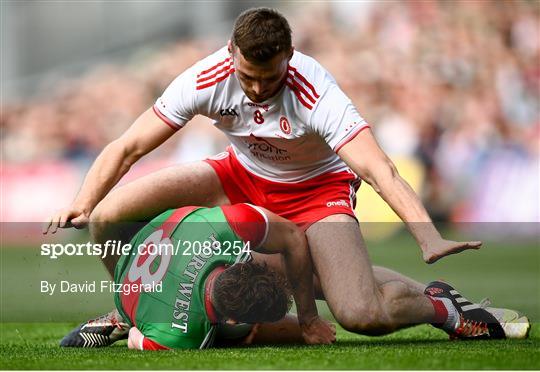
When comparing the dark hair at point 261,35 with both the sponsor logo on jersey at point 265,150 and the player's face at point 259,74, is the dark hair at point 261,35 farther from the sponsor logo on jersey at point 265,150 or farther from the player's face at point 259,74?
the sponsor logo on jersey at point 265,150

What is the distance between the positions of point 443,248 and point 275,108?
4.47 feet

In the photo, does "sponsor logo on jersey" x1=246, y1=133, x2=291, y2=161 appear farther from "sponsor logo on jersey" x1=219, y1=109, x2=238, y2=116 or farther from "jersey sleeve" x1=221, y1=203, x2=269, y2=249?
"jersey sleeve" x1=221, y1=203, x2=269, y2=249

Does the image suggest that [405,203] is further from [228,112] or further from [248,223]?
[228,112]

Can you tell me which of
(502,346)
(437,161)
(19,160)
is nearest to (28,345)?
(502,346)

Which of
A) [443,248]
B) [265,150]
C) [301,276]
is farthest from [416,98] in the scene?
[443,248]

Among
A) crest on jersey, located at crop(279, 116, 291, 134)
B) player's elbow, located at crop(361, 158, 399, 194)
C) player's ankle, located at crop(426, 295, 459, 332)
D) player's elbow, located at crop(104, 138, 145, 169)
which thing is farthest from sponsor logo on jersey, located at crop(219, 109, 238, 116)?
player's ankle, located at crop(426, 295, 459, 332)

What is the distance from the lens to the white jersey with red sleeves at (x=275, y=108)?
5.64 metres

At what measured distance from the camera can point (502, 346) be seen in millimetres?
5340

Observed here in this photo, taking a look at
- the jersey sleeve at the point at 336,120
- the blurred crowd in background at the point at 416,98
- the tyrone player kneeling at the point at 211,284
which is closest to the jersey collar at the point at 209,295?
the tyrone player kneeling at the point at 211,284

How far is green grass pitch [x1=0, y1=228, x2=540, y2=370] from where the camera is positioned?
466 cm

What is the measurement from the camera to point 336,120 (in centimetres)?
559

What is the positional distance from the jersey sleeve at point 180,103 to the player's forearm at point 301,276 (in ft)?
2.84

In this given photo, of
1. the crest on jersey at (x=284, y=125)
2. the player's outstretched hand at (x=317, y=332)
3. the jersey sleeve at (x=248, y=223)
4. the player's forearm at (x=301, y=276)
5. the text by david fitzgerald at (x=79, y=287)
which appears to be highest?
the crest on jersey at (x=284, y=125)

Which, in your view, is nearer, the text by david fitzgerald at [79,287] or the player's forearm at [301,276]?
the player's forearm at [301,276]
